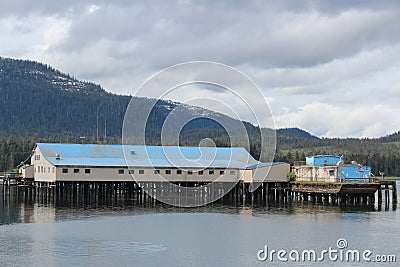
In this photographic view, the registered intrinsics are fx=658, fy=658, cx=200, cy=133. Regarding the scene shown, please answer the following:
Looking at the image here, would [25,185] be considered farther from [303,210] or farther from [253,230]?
[253,230]

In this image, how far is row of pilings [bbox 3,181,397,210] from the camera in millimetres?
84812

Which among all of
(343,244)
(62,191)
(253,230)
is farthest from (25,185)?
(343,244)

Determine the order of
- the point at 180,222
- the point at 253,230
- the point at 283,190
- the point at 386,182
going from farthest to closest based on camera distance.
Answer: the point at 283,190 → the point at 386,182 → the point at 180,222 → the point at 253,230

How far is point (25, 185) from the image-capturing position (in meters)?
95.3

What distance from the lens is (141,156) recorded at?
3809 inches

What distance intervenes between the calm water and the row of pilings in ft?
26.8

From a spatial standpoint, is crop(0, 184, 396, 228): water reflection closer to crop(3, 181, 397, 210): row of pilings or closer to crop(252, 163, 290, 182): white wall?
crop(3, 181, 397, 210): row of pilings

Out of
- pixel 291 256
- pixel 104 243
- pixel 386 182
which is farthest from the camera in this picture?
pixel 386 182

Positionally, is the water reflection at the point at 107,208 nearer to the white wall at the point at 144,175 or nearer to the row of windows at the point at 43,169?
the white wall at the point at 144,175

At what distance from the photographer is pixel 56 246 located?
45.9 meters

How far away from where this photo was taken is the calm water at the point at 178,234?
138 feet

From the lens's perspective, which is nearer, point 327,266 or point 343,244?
point 327,266

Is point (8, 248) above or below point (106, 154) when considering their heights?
below

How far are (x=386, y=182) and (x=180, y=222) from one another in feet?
117
